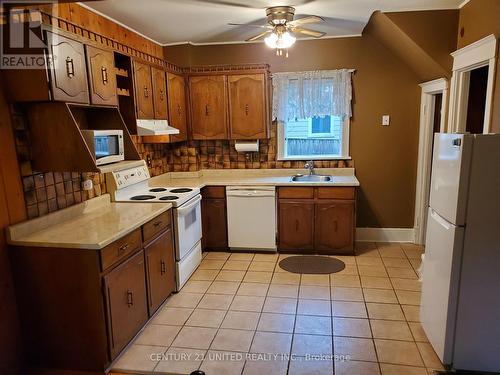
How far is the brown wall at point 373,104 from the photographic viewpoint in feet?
13.8

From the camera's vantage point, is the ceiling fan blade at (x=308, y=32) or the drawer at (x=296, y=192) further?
the drawer at (x=296, y=192)

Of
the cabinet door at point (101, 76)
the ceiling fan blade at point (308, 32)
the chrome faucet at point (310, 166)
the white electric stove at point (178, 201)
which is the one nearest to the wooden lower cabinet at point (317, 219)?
the chrome faucet at point (310, 166)

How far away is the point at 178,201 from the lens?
3264 millimetres

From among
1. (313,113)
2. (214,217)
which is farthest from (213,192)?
(313,113)

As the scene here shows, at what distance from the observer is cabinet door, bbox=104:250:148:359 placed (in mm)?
2275

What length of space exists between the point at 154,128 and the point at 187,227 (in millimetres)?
997

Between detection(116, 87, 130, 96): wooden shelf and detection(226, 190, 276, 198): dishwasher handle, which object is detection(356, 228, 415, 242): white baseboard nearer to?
detection(226, 190, 276, 198): dishwasher handle

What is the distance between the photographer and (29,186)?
2.35 m

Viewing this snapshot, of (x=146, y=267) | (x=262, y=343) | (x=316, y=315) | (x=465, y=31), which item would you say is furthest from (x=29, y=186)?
(x=465, y=31)

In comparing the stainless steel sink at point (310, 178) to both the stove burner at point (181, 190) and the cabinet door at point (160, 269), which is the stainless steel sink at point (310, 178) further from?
the cabinet door at point (160, 269)

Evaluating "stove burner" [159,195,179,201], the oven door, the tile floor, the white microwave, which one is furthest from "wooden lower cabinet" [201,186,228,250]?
the white microwave

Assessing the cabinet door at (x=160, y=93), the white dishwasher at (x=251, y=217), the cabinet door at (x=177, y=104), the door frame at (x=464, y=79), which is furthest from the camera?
the white dishwasher at (x=251, y=217)

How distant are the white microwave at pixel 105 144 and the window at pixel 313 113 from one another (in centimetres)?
212

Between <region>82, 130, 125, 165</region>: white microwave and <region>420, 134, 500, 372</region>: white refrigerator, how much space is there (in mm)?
2295
